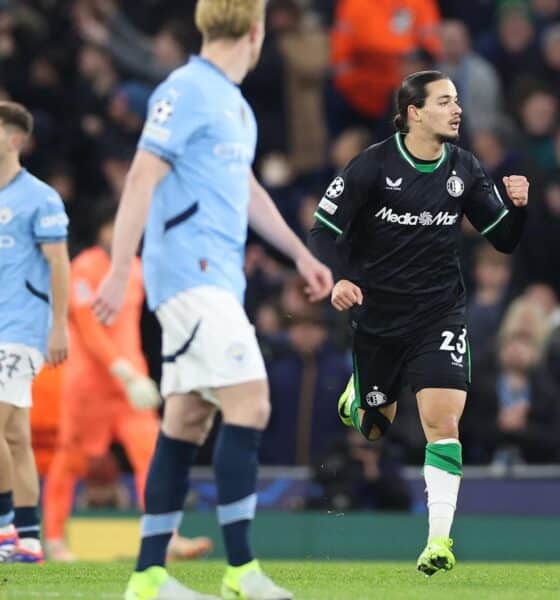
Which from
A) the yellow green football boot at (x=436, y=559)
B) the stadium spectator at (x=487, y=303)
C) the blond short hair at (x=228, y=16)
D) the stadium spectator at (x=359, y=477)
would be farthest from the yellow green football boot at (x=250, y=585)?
the stadium spectator at (x=487, y=303)

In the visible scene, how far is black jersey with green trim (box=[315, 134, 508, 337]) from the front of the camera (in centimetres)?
955

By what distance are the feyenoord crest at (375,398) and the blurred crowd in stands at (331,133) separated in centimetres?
381

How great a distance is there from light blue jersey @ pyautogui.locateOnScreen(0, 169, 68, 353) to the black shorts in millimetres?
1715

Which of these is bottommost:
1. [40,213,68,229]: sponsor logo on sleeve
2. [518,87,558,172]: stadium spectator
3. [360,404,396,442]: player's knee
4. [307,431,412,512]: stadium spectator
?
[307,431,412,512]: stadium spectator

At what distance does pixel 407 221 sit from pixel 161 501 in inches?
115

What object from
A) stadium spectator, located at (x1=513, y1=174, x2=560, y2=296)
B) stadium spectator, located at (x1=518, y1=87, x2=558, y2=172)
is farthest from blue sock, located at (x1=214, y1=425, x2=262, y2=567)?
stadium spectator, located at (x1=518, y1=87, x2=558, y2=172)

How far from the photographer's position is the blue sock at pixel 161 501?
716 cm

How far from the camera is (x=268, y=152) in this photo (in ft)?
59.2

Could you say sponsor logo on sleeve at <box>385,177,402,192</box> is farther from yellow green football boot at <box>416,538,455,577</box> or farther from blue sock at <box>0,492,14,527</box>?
blue sock at <box>0,492,14,527</box>

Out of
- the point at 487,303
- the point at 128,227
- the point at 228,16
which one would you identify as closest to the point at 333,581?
the point at 128,227

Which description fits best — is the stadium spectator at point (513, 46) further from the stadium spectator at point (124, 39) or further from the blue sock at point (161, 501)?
the blue sock at point (161, 501)

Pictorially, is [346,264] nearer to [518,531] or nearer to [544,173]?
[518,531]

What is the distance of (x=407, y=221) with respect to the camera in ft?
31.4

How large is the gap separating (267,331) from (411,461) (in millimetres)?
1633
